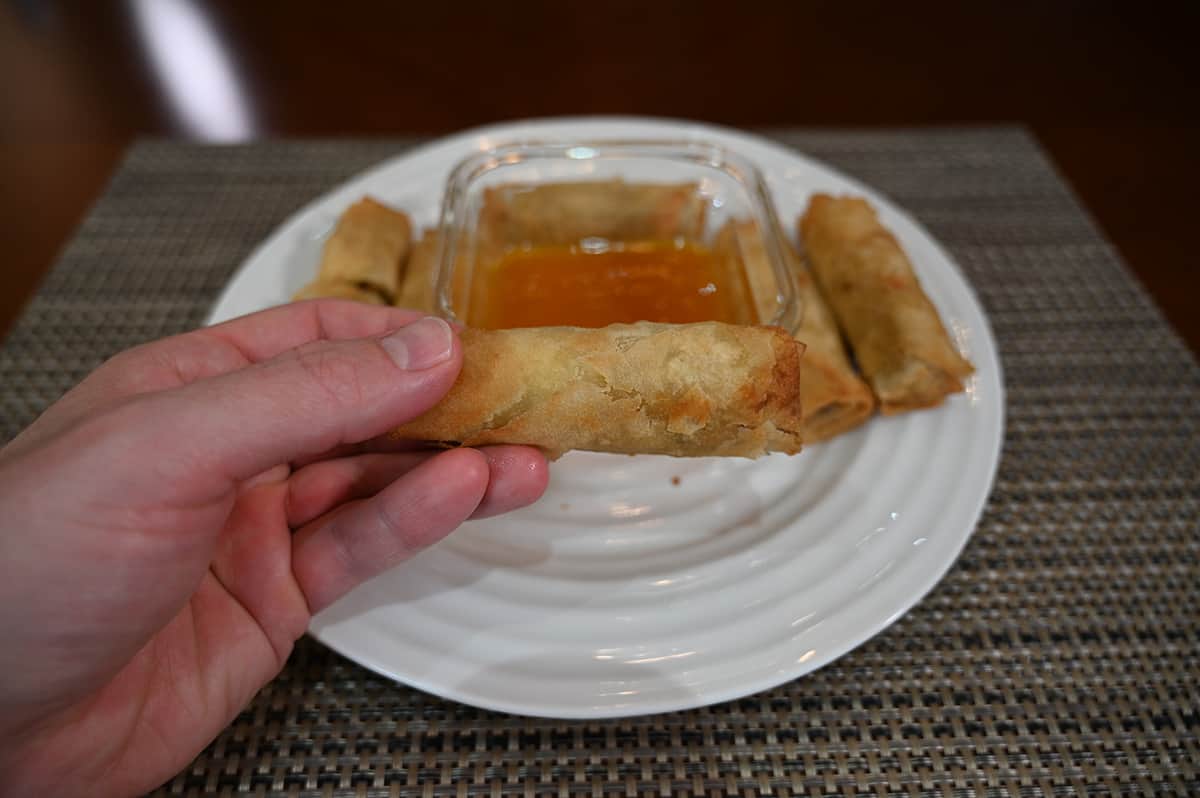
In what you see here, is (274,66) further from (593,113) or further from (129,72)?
(593,113)

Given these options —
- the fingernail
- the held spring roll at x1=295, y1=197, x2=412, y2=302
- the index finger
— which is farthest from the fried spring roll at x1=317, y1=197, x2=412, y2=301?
the fingernail

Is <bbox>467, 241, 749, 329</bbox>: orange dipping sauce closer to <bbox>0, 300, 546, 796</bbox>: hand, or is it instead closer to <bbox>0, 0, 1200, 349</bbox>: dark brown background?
<bbox>0, 300, 546, 796</bbox>: hand

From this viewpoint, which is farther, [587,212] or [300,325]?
[587,212]

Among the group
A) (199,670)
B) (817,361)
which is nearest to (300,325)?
(199,670)

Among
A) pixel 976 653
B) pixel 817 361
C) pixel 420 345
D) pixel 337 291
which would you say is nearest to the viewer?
pixel 420 345

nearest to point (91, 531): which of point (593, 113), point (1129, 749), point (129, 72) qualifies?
point (1129, 749)

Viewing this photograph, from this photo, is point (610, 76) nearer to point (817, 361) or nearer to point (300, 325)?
point (817, 361)
